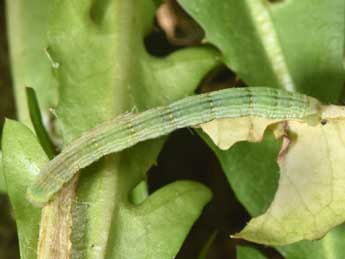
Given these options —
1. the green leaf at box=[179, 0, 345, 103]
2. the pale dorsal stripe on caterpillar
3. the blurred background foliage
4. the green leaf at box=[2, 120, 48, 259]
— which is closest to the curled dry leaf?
the pale dorsal stripe on caterpillar

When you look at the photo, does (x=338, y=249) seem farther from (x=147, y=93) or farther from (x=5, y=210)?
(x=5, y=210)

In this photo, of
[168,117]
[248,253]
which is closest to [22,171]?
[168,117]

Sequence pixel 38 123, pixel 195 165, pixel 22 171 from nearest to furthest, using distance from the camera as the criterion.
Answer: pixel 22 171
pixel 38 123
pixel 195 165

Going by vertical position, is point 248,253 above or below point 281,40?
below

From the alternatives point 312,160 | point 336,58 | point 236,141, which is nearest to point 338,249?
point 312,160

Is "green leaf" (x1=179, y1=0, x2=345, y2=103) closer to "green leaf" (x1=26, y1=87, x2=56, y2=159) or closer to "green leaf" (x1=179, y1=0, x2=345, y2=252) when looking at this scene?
"green leaf" (x1=179, y1=0, x2=345, y2=252)

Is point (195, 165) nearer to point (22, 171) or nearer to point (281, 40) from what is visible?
point (281, 40)

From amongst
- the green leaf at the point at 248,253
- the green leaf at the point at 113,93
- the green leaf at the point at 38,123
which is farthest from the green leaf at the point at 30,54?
the green leaf at the point at 248,253
